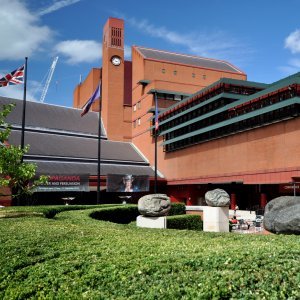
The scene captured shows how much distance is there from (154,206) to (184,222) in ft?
12.1

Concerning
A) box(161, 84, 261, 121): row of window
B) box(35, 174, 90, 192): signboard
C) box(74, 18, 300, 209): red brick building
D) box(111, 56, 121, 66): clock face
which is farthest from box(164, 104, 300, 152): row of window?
box(111, 56, 121, 66): clock face

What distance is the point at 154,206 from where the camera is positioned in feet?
64.2

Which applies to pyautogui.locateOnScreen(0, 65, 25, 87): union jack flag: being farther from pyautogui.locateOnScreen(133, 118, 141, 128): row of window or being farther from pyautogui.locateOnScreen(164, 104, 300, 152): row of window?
pyautogui.locateOnScreen(133, 118, 141, 128): row of window

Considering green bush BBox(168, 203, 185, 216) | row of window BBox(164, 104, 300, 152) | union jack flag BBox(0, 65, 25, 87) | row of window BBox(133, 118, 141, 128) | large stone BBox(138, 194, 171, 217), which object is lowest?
green bush BBox(168, 203, 185, 216)

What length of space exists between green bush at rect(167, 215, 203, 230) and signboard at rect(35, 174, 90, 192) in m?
26.2

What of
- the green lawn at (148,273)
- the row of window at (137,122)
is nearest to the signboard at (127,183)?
the row of window at (137,122)

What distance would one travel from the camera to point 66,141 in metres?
61.3

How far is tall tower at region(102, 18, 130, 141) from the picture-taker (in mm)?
68938

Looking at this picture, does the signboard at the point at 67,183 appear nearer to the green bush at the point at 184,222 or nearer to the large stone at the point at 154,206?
the green bush at the point at 184,222

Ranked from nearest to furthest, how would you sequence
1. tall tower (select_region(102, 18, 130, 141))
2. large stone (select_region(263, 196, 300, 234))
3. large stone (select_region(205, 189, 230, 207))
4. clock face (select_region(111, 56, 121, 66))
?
large stone (select_region(263, 196, 300, 234)), large stone (select_region(205, 189, 230, 207)), tall tower (select_region(102, 18, 130, 141)), clock face (select_region(111, 56, 121, 66))

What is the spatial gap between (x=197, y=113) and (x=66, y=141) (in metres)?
22.1

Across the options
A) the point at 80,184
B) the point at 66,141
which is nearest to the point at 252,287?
the point at 80,184

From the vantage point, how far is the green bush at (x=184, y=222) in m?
21.5

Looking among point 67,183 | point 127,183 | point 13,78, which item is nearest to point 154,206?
point 13,78
